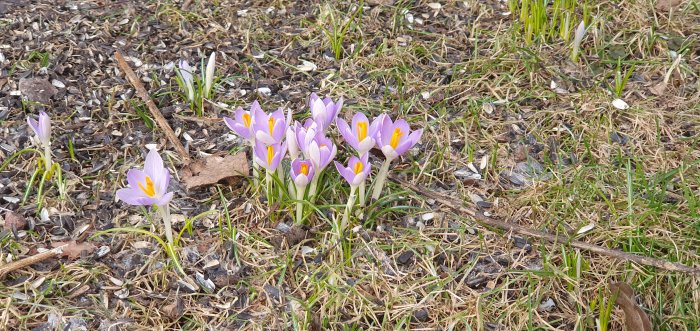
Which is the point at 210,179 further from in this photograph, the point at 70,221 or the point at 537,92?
the point at 537,92

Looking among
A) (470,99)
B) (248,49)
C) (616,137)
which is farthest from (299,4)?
(616,137)

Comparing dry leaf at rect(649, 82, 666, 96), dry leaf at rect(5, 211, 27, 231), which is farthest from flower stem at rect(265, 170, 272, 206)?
dry leaf at rect(649, 82, 666, 96)

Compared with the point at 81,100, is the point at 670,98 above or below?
below

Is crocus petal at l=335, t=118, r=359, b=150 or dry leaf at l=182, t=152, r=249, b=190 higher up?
crocus petal at l=335, t=118, r=359, b=150

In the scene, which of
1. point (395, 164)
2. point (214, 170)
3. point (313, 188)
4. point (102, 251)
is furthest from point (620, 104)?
point (102, 251)

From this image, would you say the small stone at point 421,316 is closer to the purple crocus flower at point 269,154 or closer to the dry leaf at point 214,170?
the purple crocus flower at point 269,154

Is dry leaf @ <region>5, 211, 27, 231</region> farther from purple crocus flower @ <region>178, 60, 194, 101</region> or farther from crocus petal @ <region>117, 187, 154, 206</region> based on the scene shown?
purple crocus flower @ <region>178, 60, 194, 101</region>

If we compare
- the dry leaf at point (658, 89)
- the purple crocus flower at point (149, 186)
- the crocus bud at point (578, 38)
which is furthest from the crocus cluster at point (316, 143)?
the dry leaf at point (658, 89)
